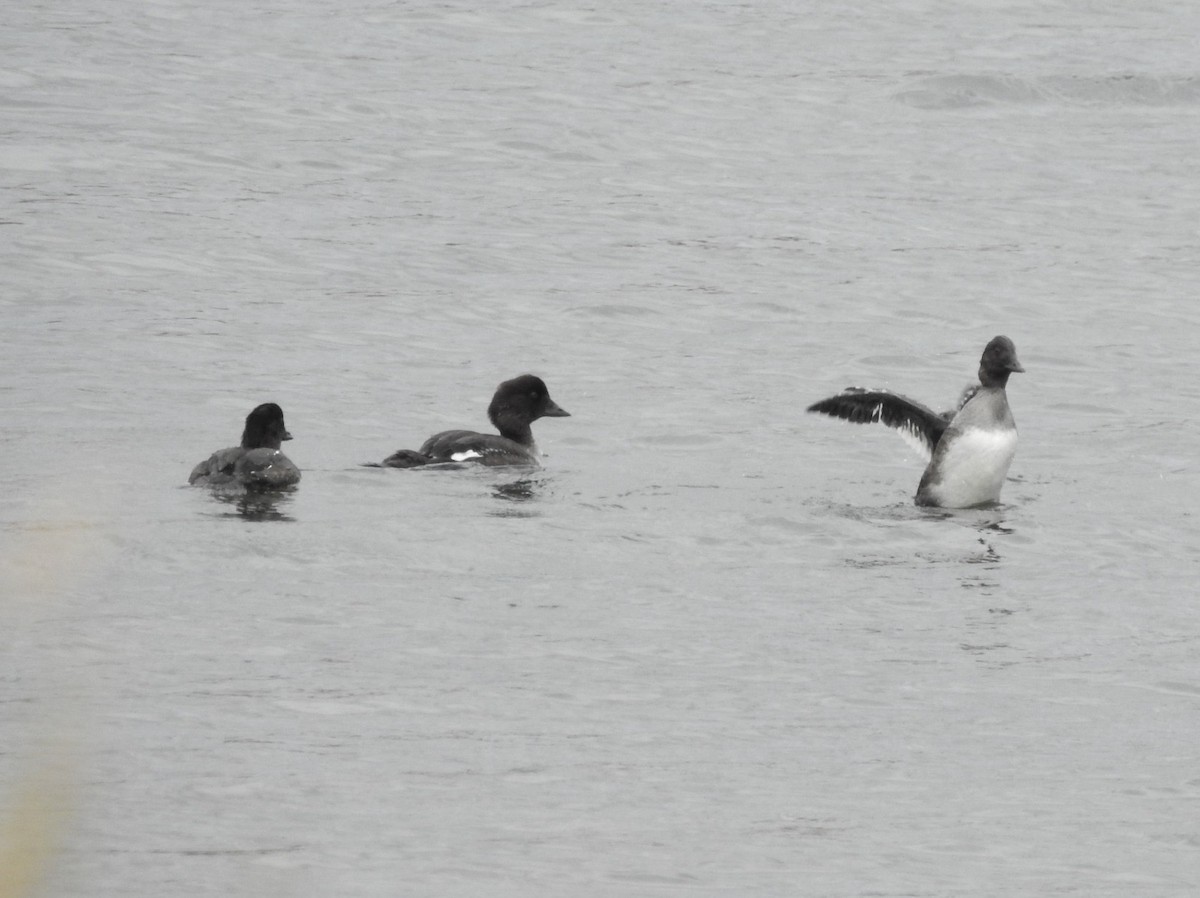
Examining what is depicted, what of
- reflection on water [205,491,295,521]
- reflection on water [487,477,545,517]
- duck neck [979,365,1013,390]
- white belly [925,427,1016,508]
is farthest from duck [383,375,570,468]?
duck neck [979,365,1013,390]

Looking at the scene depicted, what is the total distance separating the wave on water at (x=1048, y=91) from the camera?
32250 mm

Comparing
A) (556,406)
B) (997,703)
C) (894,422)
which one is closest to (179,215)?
(556,406)

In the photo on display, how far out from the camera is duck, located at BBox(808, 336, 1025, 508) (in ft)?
47.9

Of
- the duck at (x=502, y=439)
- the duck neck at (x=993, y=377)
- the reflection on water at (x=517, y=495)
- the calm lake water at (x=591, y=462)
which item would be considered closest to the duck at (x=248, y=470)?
the calm lake water at (x=591, y=462)

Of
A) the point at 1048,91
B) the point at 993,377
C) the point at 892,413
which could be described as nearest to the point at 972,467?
the point at 993,377

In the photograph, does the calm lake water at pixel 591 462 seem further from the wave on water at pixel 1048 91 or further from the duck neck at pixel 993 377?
the duck neck at pixel 993 377

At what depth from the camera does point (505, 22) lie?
1417 inches

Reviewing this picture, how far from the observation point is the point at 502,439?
50.4 feet

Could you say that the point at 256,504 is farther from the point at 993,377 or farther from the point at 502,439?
the point at 993,377

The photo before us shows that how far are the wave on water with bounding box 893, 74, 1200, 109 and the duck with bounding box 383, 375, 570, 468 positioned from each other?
55.7 feet

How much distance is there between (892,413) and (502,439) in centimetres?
263

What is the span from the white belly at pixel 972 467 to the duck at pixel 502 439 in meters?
2.81

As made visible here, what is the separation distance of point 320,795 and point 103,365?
→ 10519 mm

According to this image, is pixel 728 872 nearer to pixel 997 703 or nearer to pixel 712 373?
pixel 997 703
